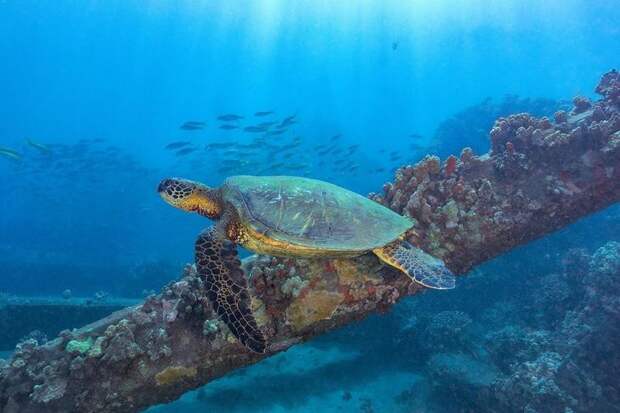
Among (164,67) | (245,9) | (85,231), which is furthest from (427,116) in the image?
(85,231)

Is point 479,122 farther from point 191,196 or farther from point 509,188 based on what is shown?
point 191,196

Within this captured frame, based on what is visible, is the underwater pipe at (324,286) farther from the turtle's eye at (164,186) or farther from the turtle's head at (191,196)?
the turtle's eye at (164,186)

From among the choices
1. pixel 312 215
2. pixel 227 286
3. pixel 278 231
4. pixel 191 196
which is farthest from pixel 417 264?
pixel 191 196

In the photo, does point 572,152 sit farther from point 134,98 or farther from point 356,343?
point 134,98

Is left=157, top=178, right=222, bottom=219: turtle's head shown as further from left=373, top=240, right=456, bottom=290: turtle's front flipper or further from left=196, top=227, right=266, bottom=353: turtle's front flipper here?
left=373, top=240, right=456, bottom=290: turtle's front flipper

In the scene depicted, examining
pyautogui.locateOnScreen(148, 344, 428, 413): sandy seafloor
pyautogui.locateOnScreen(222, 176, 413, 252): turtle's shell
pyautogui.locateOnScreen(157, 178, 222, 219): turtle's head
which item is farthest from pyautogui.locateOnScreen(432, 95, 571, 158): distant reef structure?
pyautogui.locateOnScreen(157, 178, 222, 219): turtle's head

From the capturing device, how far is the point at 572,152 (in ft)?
13.8

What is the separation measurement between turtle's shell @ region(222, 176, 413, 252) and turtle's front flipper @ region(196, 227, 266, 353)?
0.34 meters

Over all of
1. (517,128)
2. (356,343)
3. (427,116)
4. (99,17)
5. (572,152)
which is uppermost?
(99,17)

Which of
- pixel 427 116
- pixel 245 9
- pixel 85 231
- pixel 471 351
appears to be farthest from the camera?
pixel 427 116

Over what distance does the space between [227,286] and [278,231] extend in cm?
63

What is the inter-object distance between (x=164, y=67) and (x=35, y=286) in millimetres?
111780

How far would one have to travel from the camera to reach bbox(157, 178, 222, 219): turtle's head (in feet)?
12.2

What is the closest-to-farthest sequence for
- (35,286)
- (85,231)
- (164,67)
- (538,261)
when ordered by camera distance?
(538,261) < (35,286) < (85,231) < (164,67)
